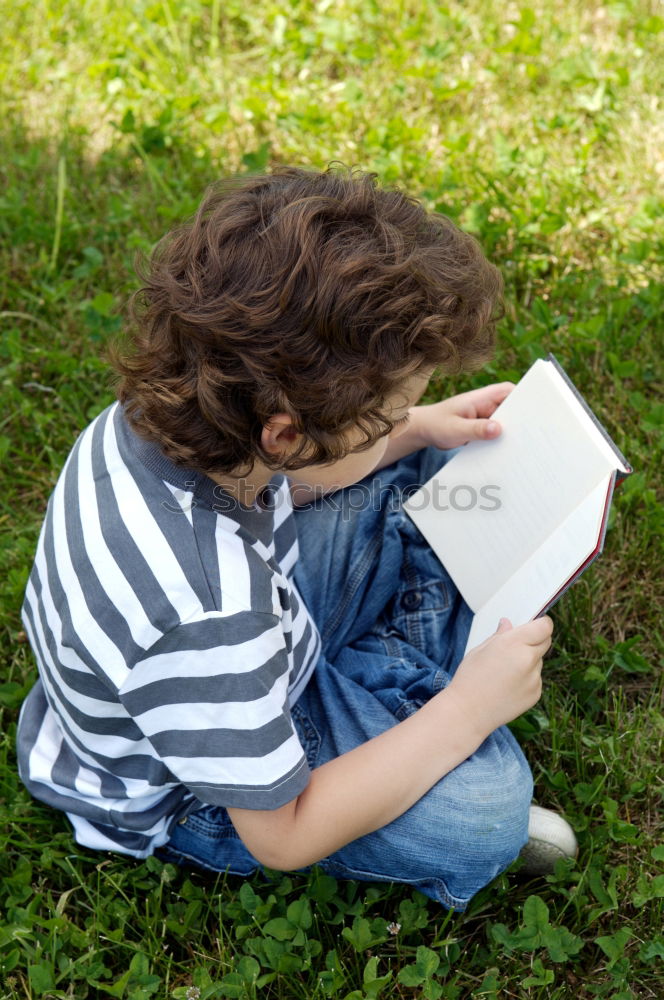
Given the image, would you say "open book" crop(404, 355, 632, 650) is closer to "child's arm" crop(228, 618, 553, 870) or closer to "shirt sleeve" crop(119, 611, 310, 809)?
"child's arm" crop(228, 618, 553, 870)

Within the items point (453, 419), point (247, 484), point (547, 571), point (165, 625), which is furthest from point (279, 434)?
point (453, 419)

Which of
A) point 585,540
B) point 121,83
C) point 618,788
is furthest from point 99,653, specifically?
point 121,83

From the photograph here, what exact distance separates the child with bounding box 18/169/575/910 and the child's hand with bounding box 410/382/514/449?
33cm

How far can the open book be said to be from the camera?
4.29 feet

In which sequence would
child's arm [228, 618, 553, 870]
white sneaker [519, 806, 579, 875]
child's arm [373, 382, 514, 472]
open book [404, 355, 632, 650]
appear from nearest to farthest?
child's arm [228, 618, 553, 870], open book [404, 355, 632, 650], white sneaker [519, 806, 579, 875], child's arm [373, 382, 514, 472]

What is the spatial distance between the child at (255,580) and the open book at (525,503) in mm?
84

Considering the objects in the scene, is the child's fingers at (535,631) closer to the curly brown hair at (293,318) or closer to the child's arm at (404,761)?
the child's arm at (404,761)

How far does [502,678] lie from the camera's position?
1318mm

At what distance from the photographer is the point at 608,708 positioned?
1.64 m

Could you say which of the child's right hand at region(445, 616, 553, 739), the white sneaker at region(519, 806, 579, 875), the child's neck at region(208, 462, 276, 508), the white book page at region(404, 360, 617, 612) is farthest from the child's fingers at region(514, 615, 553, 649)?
the child's neck at region(208, 462, 276, 508)

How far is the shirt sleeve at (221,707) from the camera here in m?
1.09

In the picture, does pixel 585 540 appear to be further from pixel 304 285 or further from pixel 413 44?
pixel 413 44

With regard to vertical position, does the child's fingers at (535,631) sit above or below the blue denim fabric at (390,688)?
above

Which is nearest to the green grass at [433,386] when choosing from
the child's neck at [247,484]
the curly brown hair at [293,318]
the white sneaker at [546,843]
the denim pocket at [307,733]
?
the white sneaker at [546,843]
